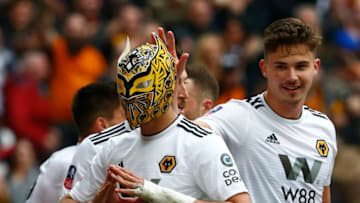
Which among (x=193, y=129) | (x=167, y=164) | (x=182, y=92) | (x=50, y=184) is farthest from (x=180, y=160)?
(x=50, y=184)

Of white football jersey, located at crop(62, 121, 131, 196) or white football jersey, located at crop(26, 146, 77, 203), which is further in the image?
white football jersey, located at crop(26, 146, 77, 203)

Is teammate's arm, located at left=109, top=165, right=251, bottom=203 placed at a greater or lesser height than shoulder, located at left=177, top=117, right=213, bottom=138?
lesser

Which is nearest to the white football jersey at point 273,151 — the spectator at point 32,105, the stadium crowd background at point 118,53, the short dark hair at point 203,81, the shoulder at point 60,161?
the short dark hair at point 203,81

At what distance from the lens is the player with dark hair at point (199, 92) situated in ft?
26.2

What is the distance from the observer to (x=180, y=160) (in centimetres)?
581

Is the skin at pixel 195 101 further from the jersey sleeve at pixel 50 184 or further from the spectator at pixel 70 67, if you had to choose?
the spectator at pixel 70 67

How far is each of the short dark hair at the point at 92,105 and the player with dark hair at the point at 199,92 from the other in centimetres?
67

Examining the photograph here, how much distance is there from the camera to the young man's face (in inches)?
263

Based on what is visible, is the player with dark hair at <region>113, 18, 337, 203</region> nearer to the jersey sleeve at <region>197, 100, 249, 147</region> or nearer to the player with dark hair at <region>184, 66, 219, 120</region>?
the jersey sleeve at <region>197, 100, 249, 147</region>

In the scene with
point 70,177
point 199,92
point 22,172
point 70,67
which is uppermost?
point 70,67

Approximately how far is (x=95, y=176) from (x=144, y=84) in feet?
2.85

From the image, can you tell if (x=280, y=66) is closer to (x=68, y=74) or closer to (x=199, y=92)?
(x=199, y=92)

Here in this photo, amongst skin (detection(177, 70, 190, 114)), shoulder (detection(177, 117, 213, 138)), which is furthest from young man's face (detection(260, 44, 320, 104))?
shoulder (detection(177, 117, 213, 138))

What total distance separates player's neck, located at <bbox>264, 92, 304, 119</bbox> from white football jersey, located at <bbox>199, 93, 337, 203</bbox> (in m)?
0.03
